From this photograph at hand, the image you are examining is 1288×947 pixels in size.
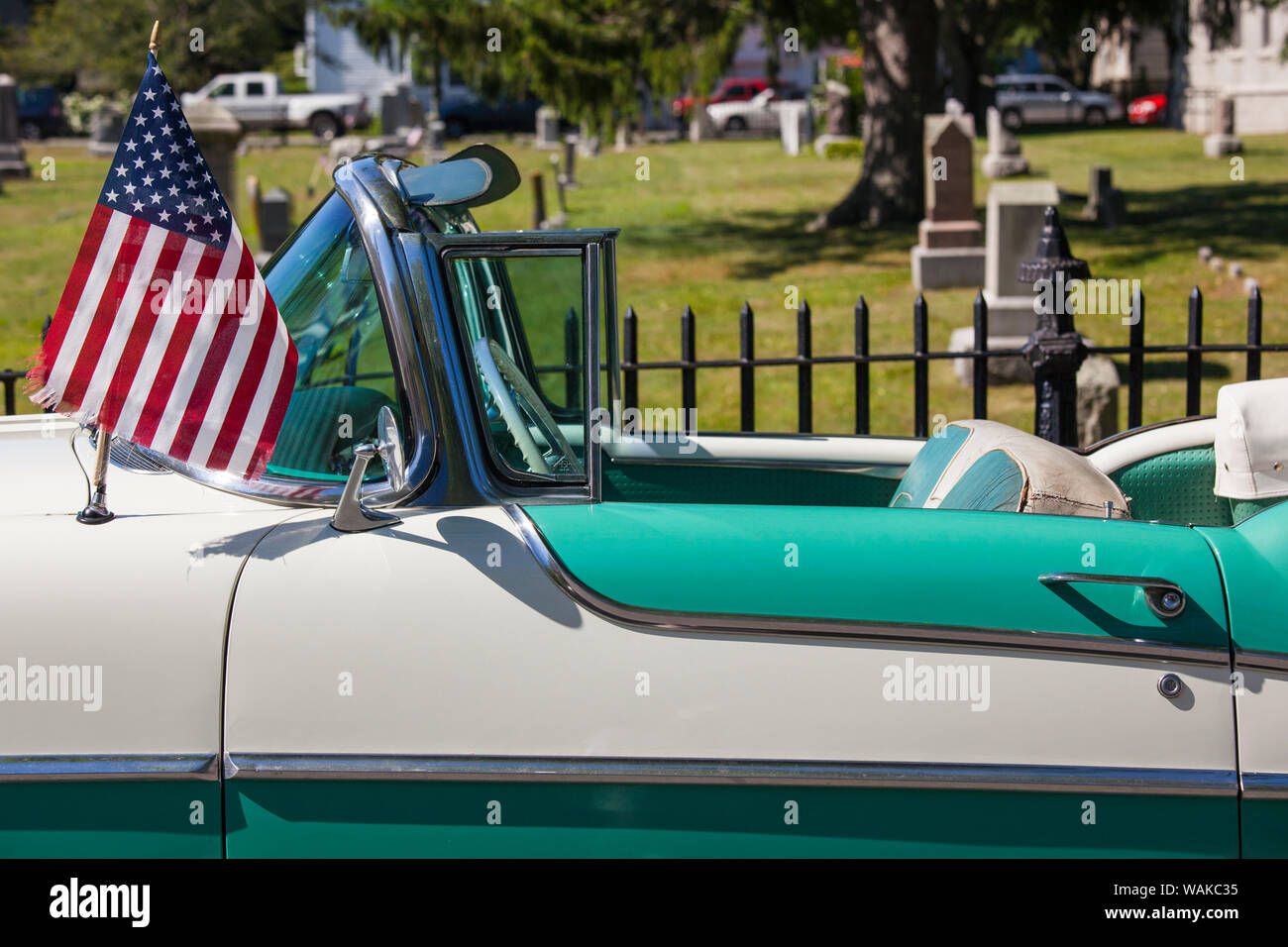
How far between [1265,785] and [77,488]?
2.02 m

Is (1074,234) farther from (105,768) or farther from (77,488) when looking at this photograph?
(105,768)

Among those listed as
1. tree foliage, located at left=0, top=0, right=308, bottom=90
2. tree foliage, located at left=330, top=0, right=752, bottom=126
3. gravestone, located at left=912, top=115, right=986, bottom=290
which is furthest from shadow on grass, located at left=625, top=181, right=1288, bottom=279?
tree foliage, located at left=0, top=0, right=308, bottom=90

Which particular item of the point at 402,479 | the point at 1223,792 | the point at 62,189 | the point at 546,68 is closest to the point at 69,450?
the point at 402,479

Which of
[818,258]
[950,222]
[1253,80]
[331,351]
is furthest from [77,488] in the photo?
[1253,80]

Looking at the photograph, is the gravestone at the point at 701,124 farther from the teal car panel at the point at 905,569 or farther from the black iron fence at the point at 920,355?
the teal car panel at the point at 905,569

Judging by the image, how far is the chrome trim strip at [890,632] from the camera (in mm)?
1915

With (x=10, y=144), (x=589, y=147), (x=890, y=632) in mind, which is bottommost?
(x=890, y=632)

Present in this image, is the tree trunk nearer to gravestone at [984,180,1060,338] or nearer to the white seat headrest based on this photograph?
gravestone at [984,180,1060,338]

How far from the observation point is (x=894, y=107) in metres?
16.8

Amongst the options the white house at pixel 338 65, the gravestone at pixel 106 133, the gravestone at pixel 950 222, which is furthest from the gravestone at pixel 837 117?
the white house at pixel 338 65

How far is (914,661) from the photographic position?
1938 mm
